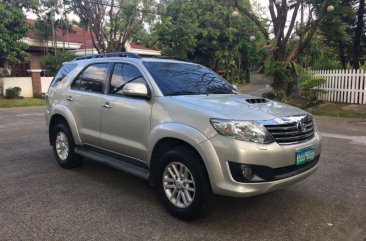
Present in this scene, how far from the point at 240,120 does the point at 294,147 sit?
659 millimetres

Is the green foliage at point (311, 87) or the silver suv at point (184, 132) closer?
the silver suv at point (184, 132)

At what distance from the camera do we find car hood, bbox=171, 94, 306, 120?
3.63 metres

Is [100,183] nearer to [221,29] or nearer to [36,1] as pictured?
[36,1]

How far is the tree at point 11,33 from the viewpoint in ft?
64.8

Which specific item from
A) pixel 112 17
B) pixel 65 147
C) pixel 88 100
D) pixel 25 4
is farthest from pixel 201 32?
pixel 88 100

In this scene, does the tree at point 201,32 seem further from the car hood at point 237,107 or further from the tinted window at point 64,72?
the car hood at point 237,107

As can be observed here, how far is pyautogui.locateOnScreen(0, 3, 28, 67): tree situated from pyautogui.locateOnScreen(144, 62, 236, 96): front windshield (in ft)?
58.2

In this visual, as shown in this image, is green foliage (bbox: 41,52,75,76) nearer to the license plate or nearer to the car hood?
the car hood

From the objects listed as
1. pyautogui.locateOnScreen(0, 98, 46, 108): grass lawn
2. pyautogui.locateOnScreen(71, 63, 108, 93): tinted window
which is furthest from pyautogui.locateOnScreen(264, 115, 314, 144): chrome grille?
pyautogui.locateOnScreen(0, 98, 46, 108): grass lawn

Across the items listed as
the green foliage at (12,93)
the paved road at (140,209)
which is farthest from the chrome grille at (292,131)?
the green foliage at (12,93)

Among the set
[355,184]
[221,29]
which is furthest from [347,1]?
[355,184]

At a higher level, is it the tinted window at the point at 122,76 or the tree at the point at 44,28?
the tree at the point at 44,28

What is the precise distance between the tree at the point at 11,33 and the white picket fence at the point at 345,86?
16.4 m

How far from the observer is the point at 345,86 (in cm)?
1438
